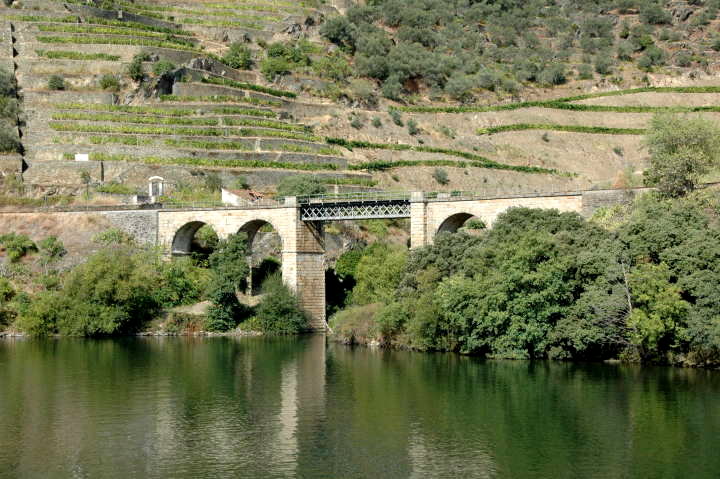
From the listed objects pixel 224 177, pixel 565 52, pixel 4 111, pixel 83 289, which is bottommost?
pixel 83 289

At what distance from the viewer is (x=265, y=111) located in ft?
277

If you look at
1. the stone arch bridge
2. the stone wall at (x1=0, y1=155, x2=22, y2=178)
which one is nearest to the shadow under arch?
the stone arch bridge

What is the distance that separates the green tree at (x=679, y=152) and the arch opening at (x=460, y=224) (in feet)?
32.0

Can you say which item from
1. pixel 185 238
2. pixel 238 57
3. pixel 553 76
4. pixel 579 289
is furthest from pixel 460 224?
Answer: pixel 553 76

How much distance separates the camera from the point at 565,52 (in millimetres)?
120125

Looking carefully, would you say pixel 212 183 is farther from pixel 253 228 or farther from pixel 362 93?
Result: pixel 362 93

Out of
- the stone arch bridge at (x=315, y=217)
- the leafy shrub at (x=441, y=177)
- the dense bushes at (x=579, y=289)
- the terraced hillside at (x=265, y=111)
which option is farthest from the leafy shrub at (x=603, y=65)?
the dense bushes at (x=579, y=289)

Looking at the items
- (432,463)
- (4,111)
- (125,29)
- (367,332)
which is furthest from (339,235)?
(432,463)

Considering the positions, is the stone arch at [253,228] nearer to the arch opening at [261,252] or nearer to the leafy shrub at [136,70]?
the arch opening at [261,252]

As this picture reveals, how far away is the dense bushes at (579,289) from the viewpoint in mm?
41281

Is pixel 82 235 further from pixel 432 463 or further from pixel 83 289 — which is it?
pixel 432 463

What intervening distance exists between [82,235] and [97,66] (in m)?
25.2

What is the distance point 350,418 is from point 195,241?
118 ft

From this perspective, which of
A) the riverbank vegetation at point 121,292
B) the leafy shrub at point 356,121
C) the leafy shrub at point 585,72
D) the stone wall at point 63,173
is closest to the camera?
the riverbank vegetation at point 121,292
